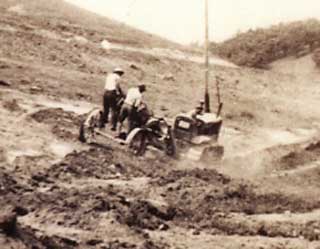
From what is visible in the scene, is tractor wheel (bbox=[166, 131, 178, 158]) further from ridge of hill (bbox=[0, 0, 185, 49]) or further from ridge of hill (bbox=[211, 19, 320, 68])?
ridge of hill (bbox=[211, 19, 320, 68])

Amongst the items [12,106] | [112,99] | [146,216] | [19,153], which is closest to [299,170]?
[112,99]

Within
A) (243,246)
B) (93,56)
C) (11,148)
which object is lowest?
(243,246)

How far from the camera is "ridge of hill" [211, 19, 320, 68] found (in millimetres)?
29625

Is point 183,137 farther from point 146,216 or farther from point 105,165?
point 146,216

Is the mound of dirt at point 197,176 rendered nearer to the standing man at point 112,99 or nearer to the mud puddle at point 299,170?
the mud puddle at point 299,170

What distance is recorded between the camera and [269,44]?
1185 inches

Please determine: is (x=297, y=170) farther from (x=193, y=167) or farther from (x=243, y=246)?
(x=243, y=246)

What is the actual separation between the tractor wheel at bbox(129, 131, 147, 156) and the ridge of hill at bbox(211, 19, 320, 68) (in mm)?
14910

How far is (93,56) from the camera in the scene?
24.5 m

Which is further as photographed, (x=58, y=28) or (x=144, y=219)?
(x=58, y=28)

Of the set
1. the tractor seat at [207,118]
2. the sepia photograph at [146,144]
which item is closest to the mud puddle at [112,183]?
the sepia photograph at [146,144]

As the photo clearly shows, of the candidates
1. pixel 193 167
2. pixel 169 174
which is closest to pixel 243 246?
pixel 169 174

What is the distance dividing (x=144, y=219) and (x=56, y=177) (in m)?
2.16

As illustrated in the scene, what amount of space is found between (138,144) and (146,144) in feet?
0.64
